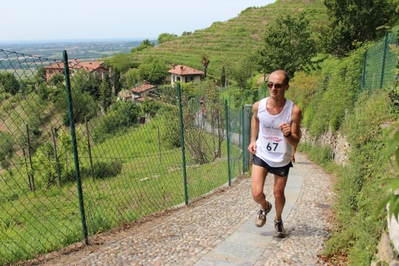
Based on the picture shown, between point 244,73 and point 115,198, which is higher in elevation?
point 115,198

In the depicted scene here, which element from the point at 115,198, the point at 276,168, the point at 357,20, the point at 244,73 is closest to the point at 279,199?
the point at 276,168

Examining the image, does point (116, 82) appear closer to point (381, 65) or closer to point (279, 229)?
point (279, 229)

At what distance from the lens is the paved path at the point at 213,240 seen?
3.75 meters

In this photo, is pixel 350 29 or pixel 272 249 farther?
pixel 350 29

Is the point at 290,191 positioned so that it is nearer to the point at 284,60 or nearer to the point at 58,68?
the point at 58,68

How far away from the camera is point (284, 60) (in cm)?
3044

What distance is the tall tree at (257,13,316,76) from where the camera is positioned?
99.5 feet

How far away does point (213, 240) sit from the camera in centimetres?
431

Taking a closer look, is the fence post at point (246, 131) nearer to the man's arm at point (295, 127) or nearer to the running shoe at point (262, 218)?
the running shoe at point (262, 218)

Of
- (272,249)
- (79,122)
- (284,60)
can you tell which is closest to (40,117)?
(79,122)

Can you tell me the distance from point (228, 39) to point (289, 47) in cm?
3744

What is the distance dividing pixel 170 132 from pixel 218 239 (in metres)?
3.33

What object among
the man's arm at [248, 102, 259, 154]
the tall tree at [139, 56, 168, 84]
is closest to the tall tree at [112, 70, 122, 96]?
the man's arm at [248, 102, 259, 154]

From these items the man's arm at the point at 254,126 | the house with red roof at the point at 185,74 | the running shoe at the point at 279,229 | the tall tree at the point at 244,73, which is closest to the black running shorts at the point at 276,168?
the man's arm at the point at 254,126
